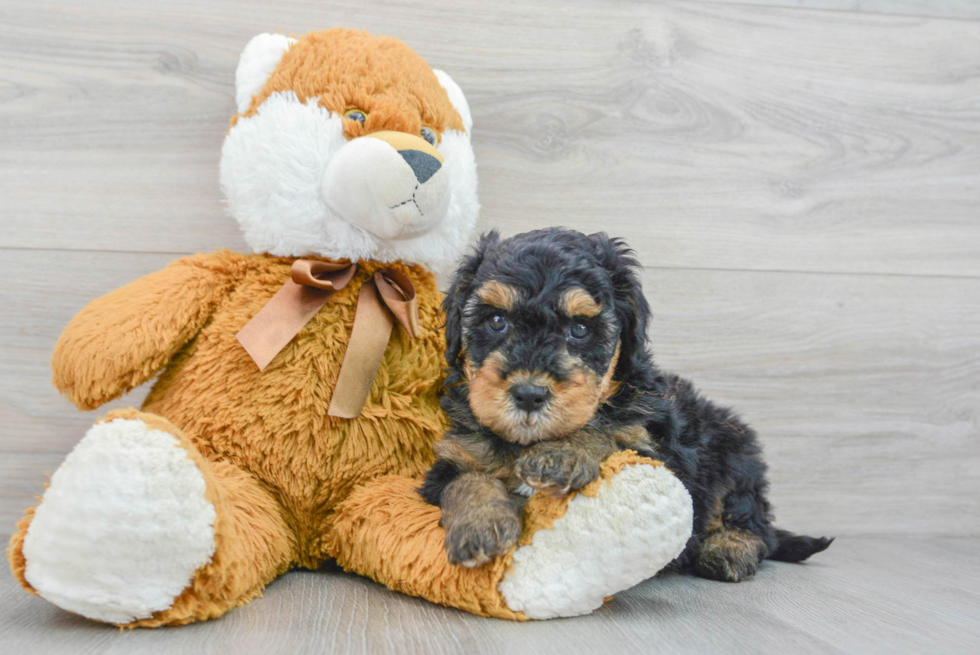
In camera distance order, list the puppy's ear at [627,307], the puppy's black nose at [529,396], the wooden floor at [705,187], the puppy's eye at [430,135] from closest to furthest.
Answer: the puppy's black nose at [529,396]
the puppy's ear at [627,307]
the puppy's eye at [430,135]
the wooden floor at [705,187]

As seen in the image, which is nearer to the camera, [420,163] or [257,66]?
[420,163]

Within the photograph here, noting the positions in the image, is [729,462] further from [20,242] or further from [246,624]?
[20,242]

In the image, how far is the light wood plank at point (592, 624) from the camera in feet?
3.46

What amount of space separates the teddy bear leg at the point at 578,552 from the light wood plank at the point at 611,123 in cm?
93

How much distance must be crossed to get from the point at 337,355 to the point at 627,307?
0.56 meters

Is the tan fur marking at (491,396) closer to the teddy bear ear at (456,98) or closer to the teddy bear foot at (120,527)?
the teddy bear foot at (120,527)

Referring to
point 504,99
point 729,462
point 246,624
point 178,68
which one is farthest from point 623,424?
point 178,68

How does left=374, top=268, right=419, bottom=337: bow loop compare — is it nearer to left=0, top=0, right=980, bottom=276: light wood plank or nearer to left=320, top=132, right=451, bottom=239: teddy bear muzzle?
left=320, top=132, right=451, bottom=239: teddy bear muzzle

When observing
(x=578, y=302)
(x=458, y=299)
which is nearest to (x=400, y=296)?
(x=458, y=299)

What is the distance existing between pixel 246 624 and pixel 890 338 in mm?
1801

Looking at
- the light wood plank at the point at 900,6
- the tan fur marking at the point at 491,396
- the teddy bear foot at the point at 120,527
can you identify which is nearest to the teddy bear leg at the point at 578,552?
the tan fur marking at the point at 491,396

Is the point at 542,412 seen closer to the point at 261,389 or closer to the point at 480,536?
the point at 480,536

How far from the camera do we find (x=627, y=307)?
127cm

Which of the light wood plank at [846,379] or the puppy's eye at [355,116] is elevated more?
the puppy's eye at [355,116]
